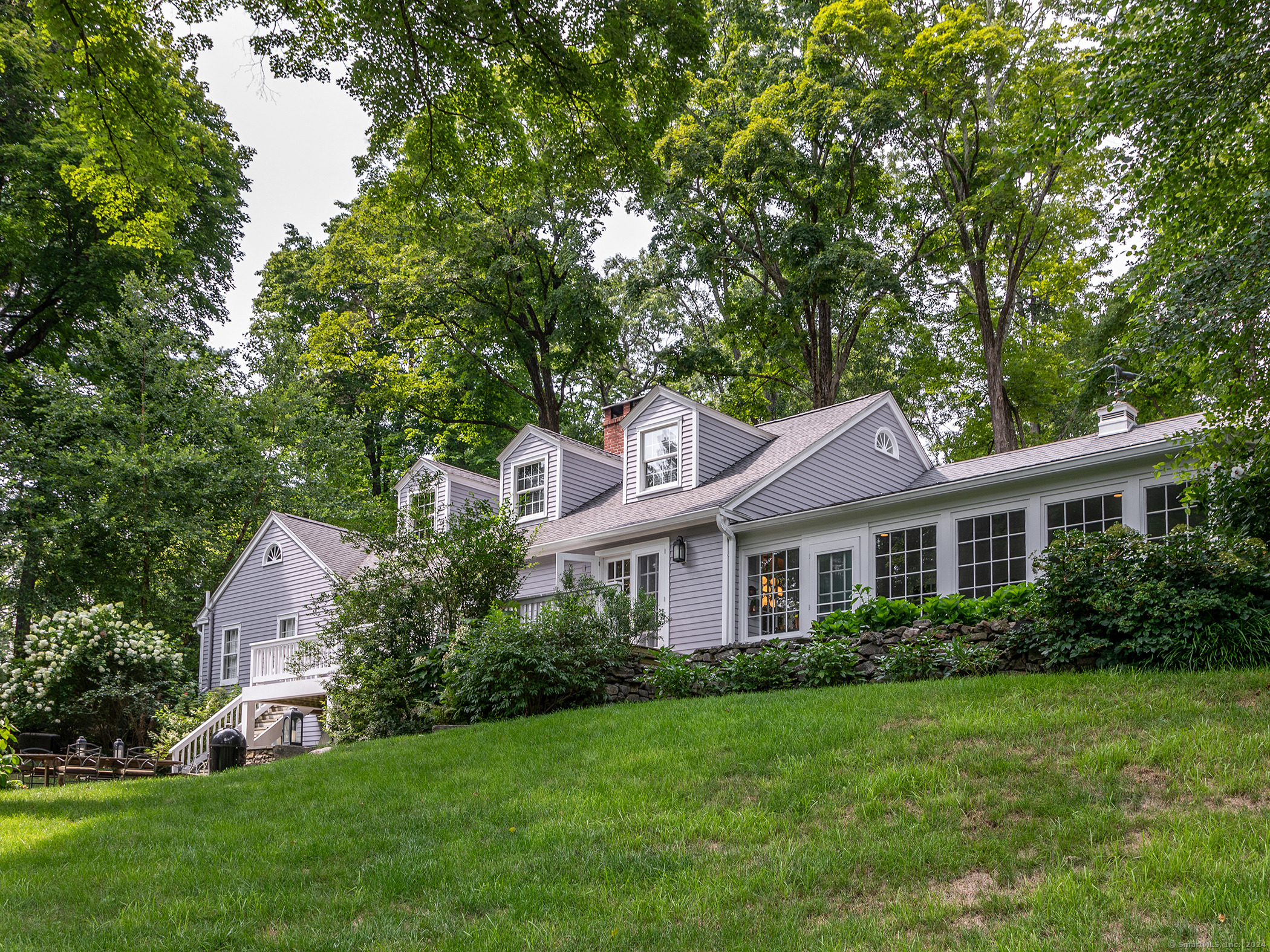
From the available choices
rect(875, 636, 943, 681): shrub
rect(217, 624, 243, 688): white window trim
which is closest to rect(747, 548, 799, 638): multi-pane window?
rect(875, 636, 943, 681): shrub

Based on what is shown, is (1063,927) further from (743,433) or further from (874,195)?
(874,195)

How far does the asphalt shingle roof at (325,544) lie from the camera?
22859 mm

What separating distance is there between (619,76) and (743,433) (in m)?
11.0

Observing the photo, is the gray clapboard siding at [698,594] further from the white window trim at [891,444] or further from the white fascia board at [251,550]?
the white fascia board at [251,550]

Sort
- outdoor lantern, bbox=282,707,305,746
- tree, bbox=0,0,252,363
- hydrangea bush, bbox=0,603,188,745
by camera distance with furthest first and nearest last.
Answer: outdoor lantern, bbox=282,707,305,746, hydrangea bush, bbox=0,603,188,745, tree, bbox=0,0,252,363

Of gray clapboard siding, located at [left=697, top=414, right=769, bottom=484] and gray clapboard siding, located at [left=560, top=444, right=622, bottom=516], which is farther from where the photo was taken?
gray clapboard siding, located at [left=560, top=444, right=622, bottom=516]

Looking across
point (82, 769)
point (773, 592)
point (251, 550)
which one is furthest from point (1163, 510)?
point (251, 550)

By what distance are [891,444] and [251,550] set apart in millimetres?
16615

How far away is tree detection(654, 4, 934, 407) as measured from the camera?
23188 mm

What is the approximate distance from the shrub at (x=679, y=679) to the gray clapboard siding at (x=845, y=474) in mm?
4108

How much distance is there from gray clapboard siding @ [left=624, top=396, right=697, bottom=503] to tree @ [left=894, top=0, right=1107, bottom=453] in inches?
359

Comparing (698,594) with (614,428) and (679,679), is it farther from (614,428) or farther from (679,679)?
(614,428)

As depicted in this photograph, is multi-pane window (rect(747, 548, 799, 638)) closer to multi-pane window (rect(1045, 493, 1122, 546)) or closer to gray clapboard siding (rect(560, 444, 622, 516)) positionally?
multi-pane window (rect(1045, 493, 1122, 546))

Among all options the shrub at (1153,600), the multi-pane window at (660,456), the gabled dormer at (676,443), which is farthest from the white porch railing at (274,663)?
the shrub at (1153,600)
